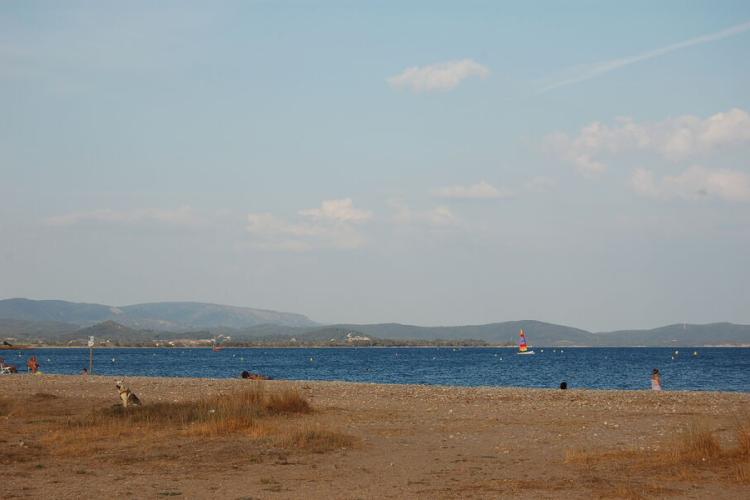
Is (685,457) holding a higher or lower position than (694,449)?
lower

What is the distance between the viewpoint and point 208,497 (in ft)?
41.1

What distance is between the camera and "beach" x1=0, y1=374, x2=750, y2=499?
13047 mm

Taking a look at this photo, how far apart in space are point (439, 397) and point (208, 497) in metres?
19.2

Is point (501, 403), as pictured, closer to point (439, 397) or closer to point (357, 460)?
point (439, 397)

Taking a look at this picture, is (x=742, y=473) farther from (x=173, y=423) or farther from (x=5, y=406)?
(x=5, y=406)

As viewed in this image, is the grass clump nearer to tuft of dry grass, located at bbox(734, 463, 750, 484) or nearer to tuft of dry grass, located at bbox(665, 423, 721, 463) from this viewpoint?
tuft of dry grass, located at bbox(665, 423, 721, 463)

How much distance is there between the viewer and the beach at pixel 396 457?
1305 centimetres

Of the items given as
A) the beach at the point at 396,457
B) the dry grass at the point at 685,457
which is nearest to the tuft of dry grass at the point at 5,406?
the beach at the point at 396,457

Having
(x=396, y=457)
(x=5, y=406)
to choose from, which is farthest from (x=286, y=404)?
(x=5, y=406)

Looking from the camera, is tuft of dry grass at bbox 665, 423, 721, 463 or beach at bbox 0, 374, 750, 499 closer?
beach at bbox 0, 374, 750, 499

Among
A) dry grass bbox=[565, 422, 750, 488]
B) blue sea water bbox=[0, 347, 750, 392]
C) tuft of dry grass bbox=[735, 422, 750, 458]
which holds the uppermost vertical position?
tuft of dry grass bbox=[735, 422, 750, 458]

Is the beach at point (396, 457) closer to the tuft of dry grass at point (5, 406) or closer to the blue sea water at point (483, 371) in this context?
the tuft of dry grass at point (5, 406)

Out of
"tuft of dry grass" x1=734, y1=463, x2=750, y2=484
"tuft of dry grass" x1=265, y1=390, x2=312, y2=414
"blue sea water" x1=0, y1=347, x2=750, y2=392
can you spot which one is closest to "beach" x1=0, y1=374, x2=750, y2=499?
"tuft of dry grass" x1=734, y1=463, x2=750, y2=484

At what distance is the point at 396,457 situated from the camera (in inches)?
643
